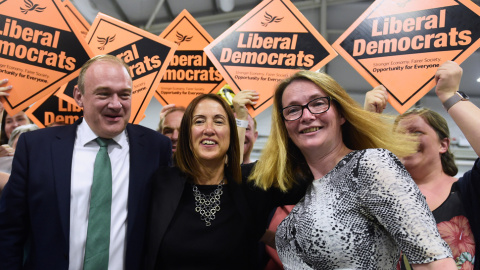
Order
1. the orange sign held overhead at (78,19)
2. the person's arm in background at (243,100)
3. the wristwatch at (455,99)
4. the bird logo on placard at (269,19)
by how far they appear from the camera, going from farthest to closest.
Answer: the orange sign held overhead at (78,19)
the bird logo on placard at (269,19)
the person's arm in background at (243,100)
the wristwatch at (455,99)

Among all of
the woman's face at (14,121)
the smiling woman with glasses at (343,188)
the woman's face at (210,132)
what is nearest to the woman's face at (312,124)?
the smiling woman with glasses at (343,188)

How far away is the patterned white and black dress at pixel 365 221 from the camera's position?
3.36 ft

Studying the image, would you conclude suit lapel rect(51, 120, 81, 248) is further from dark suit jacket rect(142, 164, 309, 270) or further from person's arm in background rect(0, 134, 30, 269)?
dark suit jacket rect(142, 164, 309, 270)

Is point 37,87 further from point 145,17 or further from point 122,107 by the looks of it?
point 145,17

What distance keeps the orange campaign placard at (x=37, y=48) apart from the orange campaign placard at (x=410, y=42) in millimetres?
1494

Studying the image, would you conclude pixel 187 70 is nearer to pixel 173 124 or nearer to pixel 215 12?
pixel 173 124

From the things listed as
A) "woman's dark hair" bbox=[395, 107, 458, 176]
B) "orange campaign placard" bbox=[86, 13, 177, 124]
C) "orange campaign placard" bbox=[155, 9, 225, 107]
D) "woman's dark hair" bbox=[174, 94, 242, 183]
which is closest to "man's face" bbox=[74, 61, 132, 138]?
"woman's dark hair" bbox=[174, 94, 242, 183]

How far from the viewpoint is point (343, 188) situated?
1186 millimetres

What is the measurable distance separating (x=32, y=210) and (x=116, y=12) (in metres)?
6.03

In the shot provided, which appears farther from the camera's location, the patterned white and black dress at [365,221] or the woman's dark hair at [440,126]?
the woman's dark hair at [440,126]

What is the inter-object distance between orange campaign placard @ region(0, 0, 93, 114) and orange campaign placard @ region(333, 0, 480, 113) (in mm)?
1494

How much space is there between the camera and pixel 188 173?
169 cm

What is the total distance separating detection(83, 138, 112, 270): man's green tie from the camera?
4.93ft

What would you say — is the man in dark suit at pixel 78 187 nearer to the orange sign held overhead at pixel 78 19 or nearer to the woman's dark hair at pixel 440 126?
the orange sign held overhead at pixel 78 19
